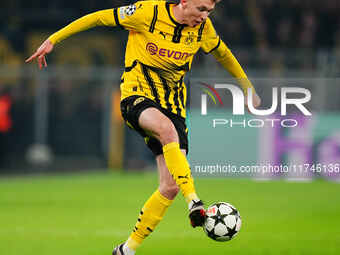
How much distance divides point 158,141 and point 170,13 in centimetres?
103

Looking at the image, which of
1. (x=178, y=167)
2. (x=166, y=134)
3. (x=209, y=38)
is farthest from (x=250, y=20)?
(x=178, y=167)

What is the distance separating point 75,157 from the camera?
19078mm

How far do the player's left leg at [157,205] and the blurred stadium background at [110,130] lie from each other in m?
1.54

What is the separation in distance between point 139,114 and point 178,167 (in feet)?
1.82

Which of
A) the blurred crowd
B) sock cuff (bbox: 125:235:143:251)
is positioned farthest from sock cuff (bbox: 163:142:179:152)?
the blurred crowd

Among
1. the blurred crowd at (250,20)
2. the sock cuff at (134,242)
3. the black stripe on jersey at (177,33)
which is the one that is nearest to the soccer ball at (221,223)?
the sock cuff at (134,242)

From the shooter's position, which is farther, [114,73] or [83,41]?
[83,41]

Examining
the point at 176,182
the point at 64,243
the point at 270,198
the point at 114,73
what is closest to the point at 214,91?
the point at 64,243

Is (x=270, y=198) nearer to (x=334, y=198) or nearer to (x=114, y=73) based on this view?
(x=334, y=198)

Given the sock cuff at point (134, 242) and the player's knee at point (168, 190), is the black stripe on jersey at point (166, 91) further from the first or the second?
the sock cuff at point (134, 242)

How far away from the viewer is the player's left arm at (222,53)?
6.91m

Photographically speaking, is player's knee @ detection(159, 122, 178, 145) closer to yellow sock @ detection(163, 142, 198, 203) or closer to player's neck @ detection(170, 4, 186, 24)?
yellow sock @ detection(163, 142, 198, 203)

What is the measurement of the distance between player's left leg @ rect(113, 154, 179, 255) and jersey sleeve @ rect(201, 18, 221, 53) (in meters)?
1.06

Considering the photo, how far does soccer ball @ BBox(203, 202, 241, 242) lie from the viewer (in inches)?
235
